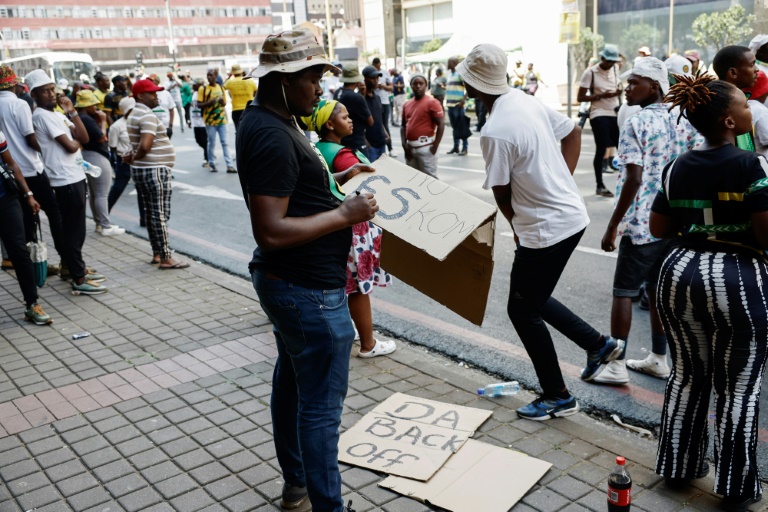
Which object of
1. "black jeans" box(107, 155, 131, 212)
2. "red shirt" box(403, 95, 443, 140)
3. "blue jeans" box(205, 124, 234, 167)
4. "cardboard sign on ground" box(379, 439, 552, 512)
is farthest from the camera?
"blue jeans" box(205, 124, 234, 167)

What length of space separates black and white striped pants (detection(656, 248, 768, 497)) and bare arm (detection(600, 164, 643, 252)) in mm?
1178

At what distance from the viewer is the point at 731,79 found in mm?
4543

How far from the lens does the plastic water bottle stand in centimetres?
425

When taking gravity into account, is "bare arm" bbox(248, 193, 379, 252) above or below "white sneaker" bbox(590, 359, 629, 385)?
above

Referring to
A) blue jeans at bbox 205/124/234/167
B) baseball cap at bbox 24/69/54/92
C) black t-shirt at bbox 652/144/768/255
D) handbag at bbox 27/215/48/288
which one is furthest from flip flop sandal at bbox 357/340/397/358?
blue jeans at bbox 205/124/234/167

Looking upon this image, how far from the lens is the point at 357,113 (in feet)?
29.5

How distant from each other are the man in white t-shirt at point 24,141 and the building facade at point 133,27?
295 ft

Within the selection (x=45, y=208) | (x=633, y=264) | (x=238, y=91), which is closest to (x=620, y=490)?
(x=633, y=264)

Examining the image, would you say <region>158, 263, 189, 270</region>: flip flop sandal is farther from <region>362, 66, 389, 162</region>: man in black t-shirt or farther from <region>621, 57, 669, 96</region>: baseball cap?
<region>621, 57, 669, 96</region>: baseball cap

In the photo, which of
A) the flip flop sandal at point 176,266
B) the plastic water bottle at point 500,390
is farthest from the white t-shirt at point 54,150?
the plastic water bottle at point 500,390

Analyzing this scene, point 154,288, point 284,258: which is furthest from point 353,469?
point 154,288

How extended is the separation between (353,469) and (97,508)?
1.20m

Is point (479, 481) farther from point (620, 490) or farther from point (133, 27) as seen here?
point (133, 27)

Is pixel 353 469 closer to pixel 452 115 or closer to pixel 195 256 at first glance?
pixel 195 256
